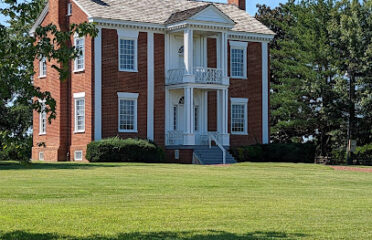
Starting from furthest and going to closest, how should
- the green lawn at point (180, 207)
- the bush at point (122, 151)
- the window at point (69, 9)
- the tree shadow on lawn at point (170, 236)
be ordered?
1. the window at point (69, 9)
2. the bush at point (122, 151)
3. the green lawn at point (180, 207)
4. the tree shadow on lawn at point (170, 236)

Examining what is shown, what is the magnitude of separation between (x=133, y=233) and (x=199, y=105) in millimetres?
30388

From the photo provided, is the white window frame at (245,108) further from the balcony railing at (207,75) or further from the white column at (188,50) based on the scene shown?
the white column at (188,50)

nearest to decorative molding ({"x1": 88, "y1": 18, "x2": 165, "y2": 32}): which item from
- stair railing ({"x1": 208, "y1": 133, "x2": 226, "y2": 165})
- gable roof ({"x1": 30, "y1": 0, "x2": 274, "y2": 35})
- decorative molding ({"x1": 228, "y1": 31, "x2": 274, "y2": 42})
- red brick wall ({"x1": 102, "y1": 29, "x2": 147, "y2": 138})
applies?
gable roof ({"x1": 30, "y1": 0, "x2": 274, "y2": 35})

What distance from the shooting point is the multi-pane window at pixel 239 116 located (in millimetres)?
44094

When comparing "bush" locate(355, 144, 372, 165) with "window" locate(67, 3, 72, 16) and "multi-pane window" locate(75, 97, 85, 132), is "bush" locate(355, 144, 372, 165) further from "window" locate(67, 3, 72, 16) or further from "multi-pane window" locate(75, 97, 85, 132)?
"window" locate(67, 3, 72, 16)

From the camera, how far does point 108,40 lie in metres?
39.3

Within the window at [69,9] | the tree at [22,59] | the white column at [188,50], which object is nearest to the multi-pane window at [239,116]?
the white column at [188,50]

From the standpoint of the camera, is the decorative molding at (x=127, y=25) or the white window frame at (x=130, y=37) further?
the white window frame at (x=130, y=37)

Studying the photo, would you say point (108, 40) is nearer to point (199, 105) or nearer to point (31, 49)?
point (199, 105)

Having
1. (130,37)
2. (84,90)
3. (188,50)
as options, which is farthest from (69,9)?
(188,50)

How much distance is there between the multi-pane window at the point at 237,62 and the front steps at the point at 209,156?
6.24m

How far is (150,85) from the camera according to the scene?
134 ft

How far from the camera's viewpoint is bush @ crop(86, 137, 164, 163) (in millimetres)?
36938

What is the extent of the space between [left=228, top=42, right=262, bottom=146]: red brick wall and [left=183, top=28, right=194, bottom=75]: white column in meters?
5.00
